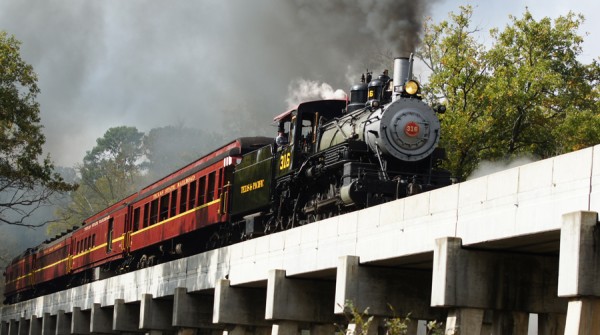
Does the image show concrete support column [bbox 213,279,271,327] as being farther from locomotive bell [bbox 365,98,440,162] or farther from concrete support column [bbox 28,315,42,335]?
concrete support column [bbox 28,315,42,335]

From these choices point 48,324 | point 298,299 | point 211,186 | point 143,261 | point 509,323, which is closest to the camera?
point 509,323

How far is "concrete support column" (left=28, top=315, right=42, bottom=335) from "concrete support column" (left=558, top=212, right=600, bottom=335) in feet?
118

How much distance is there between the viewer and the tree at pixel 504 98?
121 ft

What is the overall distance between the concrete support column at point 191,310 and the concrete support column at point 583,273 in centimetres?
1535

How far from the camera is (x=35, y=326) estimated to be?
4534 centimetres

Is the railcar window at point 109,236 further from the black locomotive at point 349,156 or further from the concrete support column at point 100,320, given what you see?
the black locomotive at point 349,156

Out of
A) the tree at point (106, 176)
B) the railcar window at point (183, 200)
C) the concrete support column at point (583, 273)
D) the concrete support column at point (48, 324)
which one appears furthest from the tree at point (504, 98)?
the tree at point (106, 176)

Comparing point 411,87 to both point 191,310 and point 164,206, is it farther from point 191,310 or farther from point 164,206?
point 164,206

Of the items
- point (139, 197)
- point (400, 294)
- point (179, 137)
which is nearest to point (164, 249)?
point (139, 197)

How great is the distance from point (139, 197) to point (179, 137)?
126573mm

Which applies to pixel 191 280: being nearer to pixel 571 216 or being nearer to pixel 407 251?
pixel 407 251

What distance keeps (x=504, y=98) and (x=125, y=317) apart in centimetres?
1472

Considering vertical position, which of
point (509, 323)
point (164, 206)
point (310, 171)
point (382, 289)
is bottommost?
point (509, 323)

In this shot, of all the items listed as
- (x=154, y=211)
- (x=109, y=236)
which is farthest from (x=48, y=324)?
(x=154, y=211)
